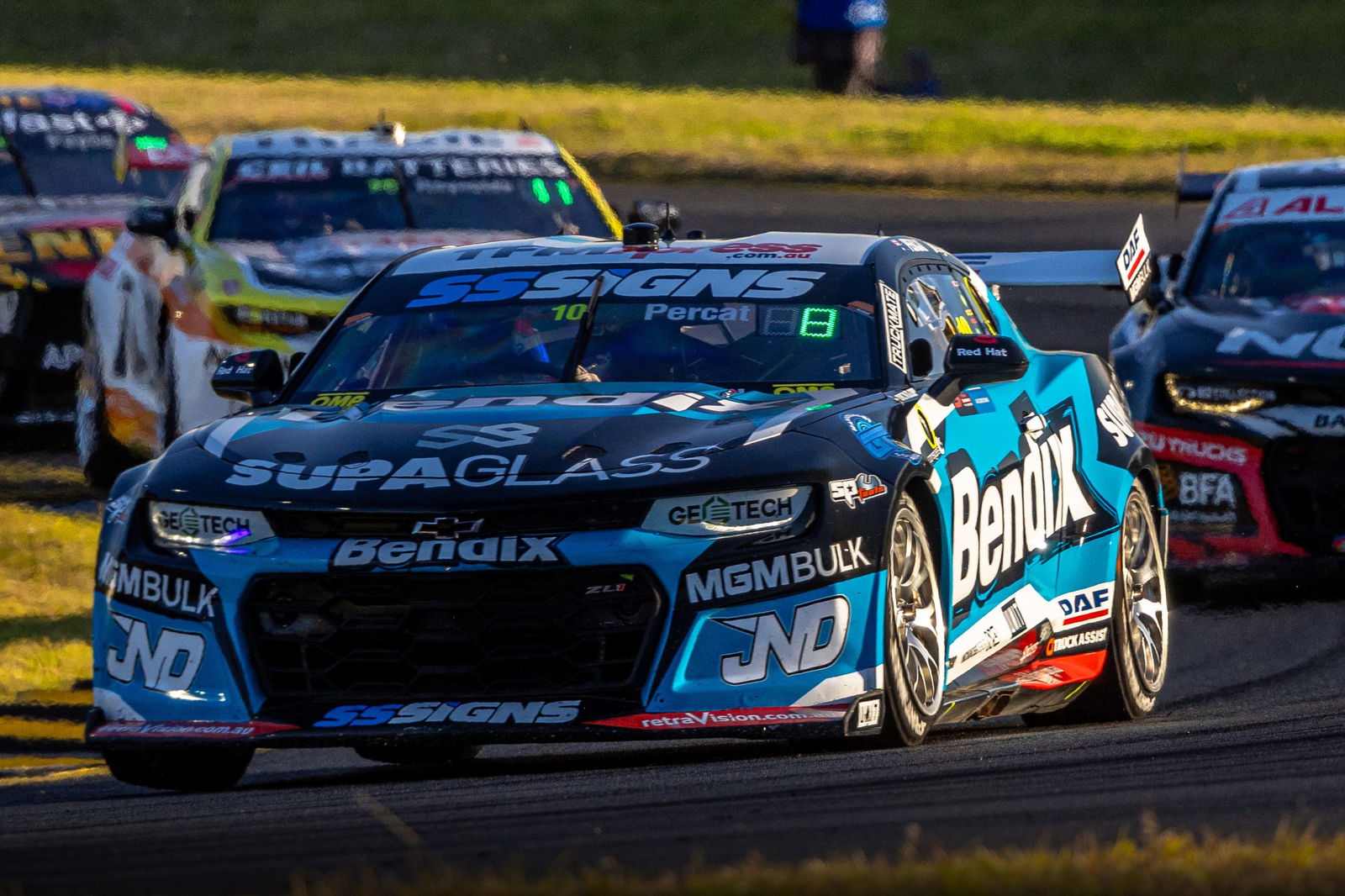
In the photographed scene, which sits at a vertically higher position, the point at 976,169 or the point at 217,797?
the point at 217,797

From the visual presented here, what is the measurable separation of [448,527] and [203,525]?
0.66m

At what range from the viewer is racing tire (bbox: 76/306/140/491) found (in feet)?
42.9

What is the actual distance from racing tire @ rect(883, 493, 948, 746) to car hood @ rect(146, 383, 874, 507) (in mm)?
342

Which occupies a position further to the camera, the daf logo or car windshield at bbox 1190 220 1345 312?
car windshield at bbox 1190 220 1345 312

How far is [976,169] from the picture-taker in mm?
23609

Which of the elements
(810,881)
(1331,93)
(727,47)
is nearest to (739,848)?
(810,881)

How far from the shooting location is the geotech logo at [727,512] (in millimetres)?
6020

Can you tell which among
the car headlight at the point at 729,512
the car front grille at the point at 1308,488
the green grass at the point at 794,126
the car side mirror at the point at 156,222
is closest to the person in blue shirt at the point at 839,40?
the green grass at the point at 794,126

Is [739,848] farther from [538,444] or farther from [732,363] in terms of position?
[732,363]

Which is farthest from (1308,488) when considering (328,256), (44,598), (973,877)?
(973,877)

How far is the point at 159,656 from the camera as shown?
6348mm

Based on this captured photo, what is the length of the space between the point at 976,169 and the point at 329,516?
59.2 feet

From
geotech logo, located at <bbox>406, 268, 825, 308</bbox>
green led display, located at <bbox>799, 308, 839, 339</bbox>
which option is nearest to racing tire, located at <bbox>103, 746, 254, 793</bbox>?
geotech logo, located at <bbox>406, 268, 825, 308</bbox>

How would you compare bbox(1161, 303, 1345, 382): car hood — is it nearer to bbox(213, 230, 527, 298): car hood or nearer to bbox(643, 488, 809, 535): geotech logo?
bbox(213, 230, 527, 298): car hood
